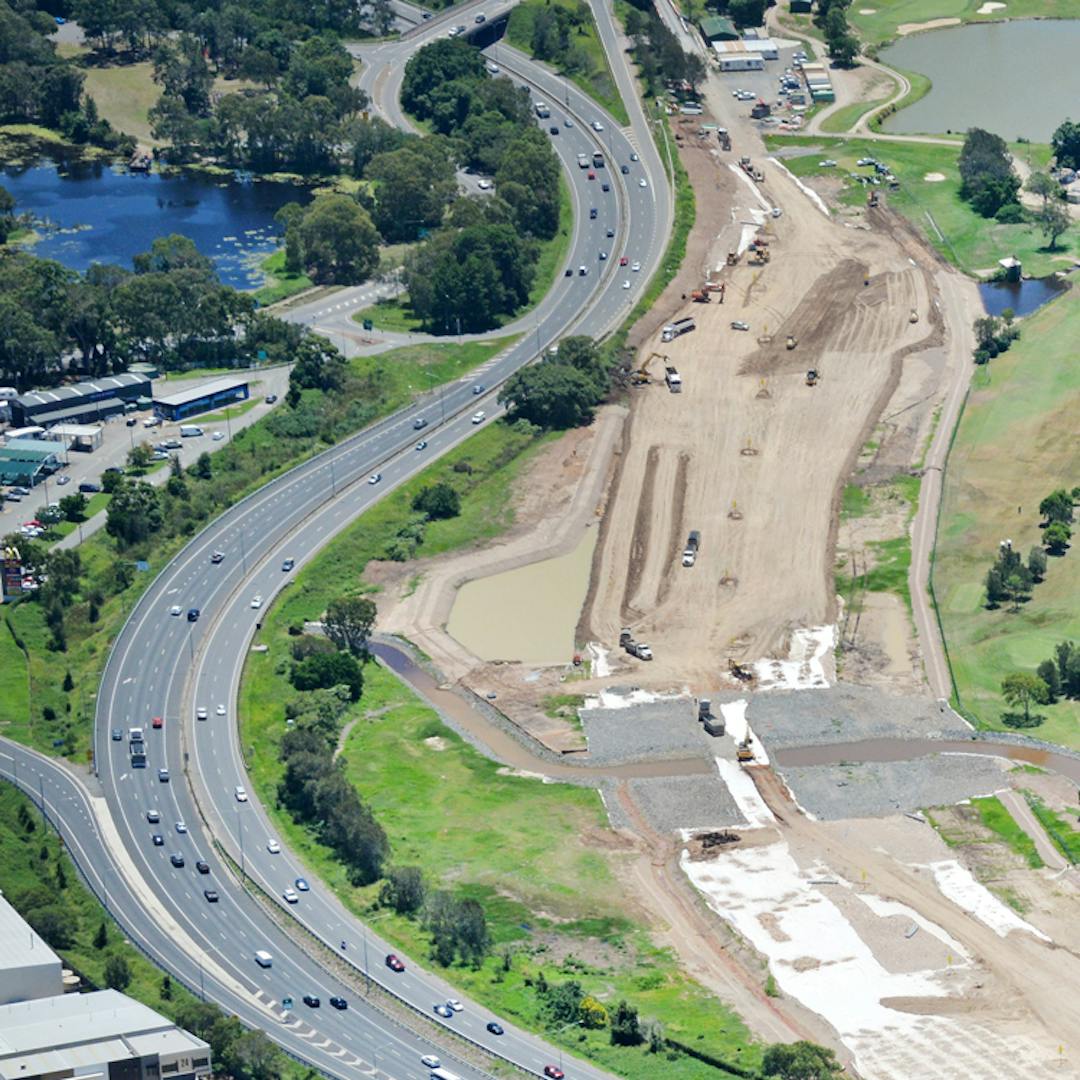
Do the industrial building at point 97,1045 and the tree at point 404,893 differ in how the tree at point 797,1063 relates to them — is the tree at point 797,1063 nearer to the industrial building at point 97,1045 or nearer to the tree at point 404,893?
the tree at point 404,893

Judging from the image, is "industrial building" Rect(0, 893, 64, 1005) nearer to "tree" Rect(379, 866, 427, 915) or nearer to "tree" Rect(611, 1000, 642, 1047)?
"tree" Rect(379, 866, 427, 915)

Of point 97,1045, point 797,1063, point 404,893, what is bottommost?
point 404,893

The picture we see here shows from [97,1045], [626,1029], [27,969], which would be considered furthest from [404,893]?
[97,1045]

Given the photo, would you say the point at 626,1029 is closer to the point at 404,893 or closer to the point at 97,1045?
the point at 404,893

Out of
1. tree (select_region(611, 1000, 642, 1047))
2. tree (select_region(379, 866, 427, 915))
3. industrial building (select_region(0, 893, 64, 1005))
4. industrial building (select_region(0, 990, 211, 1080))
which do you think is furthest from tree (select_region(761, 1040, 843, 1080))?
industrial building (select_region(0, 893, 64, 1005))

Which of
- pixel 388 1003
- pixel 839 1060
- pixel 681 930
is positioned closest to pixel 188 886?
pixel 388 1003
